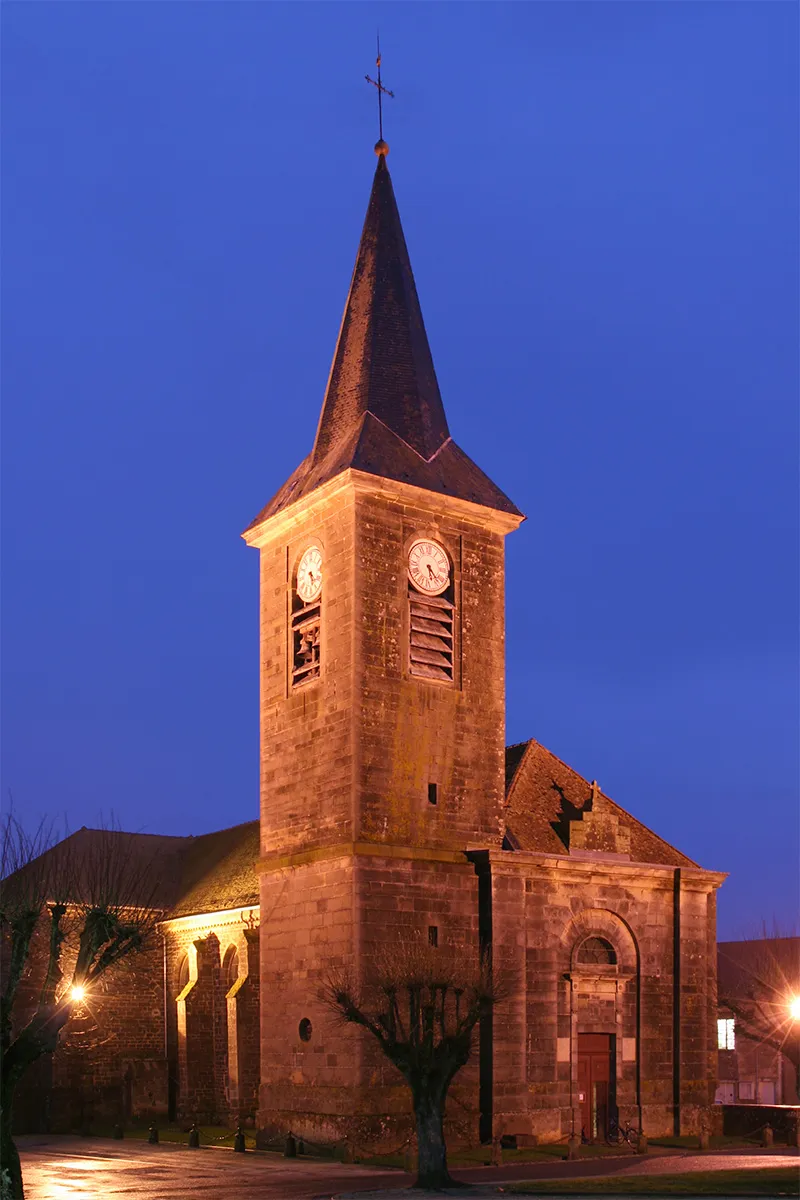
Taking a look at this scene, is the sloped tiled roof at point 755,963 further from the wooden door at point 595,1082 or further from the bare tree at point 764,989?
the wooden door at point 595,1082

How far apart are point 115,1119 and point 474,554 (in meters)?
18.9


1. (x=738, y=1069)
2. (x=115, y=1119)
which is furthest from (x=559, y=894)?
(x=738, y=1069)

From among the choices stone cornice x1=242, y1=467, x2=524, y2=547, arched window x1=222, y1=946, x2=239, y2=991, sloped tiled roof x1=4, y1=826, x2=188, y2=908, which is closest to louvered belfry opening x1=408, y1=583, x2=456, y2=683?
stone cornice x1=242, y1=467, x2=524, y2=547

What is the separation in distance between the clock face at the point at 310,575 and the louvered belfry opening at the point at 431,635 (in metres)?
2.13

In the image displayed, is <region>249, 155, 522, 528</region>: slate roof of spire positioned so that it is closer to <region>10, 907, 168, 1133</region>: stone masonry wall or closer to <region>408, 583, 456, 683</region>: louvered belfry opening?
<region>408, 583, 456, 683</region>: louvered belfry opening

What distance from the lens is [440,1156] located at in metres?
22.8

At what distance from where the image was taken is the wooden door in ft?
101

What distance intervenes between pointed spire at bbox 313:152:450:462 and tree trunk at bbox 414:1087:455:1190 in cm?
1491

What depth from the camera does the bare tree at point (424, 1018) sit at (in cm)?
2323

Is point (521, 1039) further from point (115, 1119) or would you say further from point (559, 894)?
point (115, 1119)

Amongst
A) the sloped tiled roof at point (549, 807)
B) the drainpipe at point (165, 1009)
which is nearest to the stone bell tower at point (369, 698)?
the sloped tiled roof at point (549, 807)

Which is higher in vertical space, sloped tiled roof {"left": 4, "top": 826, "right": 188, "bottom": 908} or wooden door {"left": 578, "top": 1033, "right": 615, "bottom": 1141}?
sloped tiled roof {"left": 4, "top": 826, "right": 188, "bottom": 908}

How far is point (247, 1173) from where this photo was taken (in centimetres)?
2572

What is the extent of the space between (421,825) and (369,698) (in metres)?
2.97
